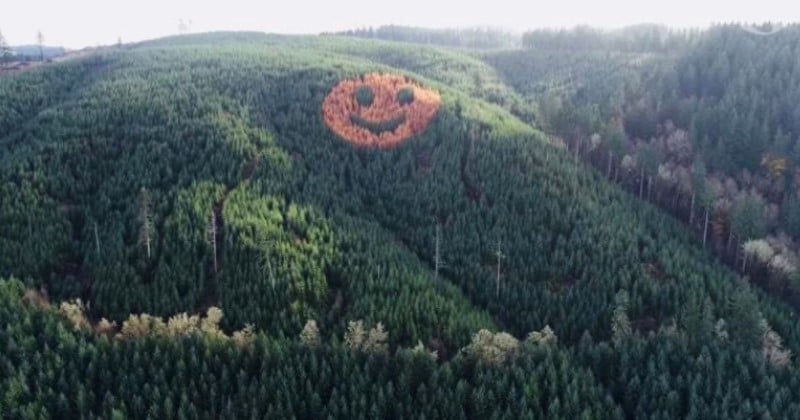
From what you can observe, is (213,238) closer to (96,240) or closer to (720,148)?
(96,240)

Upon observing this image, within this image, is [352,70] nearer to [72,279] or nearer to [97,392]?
[72,279]

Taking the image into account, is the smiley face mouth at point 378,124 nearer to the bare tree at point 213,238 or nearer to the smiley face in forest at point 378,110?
the smiley face in forest at point 378,110

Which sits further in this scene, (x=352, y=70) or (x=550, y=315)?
(x=352, y=70)

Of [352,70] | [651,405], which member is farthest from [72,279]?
[352,70]

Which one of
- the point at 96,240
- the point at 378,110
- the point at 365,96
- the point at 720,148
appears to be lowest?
the point at 96,240

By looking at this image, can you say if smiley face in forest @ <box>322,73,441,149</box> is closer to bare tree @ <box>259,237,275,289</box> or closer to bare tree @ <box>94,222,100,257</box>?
bare tree @ <box>259,237,275,289</box>

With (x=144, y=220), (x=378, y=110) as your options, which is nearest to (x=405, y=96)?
(x=378, y=110)
